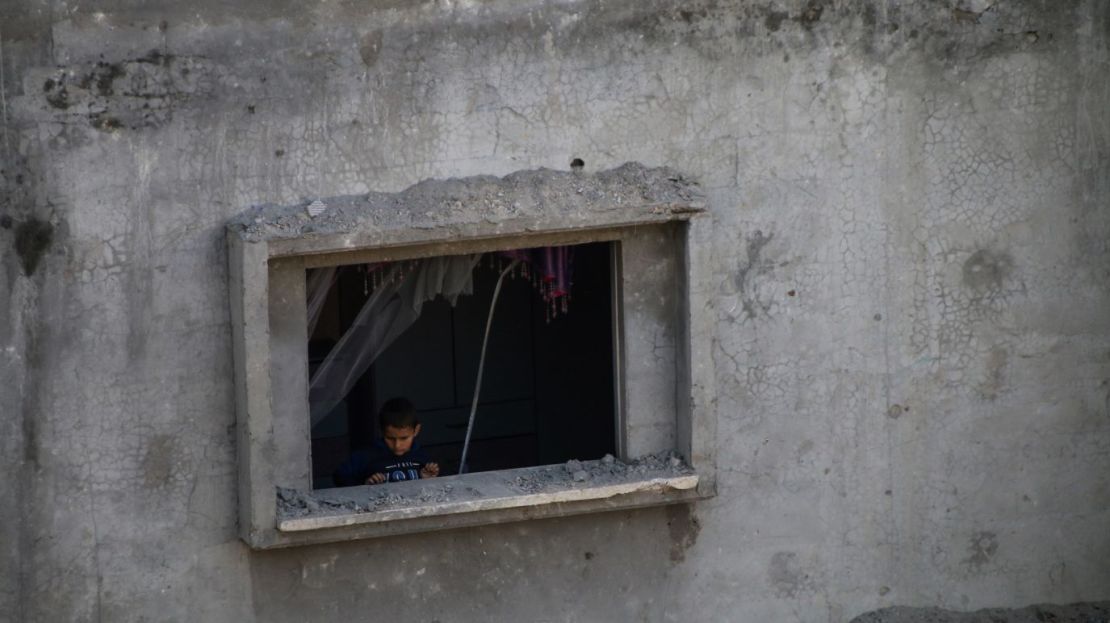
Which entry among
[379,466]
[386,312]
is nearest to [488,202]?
[386,312]

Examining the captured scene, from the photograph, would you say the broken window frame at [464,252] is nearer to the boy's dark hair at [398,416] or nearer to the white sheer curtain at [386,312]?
the white sheer curtain at [386,312]

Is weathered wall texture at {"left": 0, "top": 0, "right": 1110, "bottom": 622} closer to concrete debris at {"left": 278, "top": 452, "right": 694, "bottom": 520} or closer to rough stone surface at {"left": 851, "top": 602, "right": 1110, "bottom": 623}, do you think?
rough stone surface at {"left": 851, "top": 602, "right": 1110, "bottom": 623}

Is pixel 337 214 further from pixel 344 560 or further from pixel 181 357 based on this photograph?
pixel 344 560

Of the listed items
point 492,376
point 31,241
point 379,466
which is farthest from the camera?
point 492,376

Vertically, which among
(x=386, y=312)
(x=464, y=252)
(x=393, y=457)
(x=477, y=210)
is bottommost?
(x=393, y=457)

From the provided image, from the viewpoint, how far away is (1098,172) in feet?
23.4

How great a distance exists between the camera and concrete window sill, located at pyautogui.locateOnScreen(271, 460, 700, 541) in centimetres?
638

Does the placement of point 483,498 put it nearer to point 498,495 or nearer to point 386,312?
point 498,495

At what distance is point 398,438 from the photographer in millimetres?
7180

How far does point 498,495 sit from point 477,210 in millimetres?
1134

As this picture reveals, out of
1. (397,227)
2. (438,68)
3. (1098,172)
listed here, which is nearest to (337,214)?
(397,227)

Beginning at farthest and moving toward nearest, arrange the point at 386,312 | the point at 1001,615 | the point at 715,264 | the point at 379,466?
the point at 1001,615, the point at 379,466, the point at 386,312, the point at 715,264

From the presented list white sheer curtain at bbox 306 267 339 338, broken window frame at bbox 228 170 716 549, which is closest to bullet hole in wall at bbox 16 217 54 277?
broken window frame at bbox 228 170 716 549

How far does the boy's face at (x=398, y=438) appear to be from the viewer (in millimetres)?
7180
